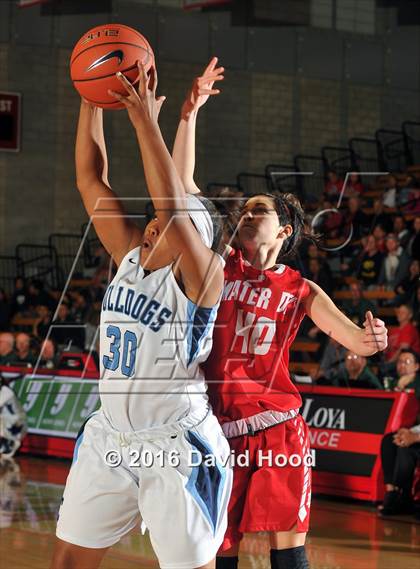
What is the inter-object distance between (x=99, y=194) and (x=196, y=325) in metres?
0.61

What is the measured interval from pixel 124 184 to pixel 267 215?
15.4 meters

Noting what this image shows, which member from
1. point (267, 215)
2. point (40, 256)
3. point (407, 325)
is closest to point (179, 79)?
point (40, 256)

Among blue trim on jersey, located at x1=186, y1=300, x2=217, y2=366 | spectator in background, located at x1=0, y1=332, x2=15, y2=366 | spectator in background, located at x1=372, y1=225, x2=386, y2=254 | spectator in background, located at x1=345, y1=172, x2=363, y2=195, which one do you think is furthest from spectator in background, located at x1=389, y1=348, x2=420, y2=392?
spectator in background, located at x1=345, y1=172, x2=363, y2=195

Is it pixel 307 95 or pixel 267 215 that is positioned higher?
pixel 307 95

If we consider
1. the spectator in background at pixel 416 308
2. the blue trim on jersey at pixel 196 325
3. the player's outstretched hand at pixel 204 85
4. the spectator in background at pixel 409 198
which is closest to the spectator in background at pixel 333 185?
the spectator in background at pixel 409 198

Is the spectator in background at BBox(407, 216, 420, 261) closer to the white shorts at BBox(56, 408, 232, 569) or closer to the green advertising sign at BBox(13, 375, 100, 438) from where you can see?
the green advertising sign at BBox(13, 375, 100, 438)

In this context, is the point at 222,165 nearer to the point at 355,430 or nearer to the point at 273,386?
the point at 355,430

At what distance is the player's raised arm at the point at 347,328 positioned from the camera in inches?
150

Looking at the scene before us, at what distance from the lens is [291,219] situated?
14.0 ft

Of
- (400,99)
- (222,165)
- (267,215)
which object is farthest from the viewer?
(400,99)

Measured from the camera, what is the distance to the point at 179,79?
65.3 ft

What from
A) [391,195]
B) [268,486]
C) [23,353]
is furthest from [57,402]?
[268,486]

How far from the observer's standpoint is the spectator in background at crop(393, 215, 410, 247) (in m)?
13.5

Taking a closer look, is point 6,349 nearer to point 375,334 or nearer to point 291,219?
point 291,219
